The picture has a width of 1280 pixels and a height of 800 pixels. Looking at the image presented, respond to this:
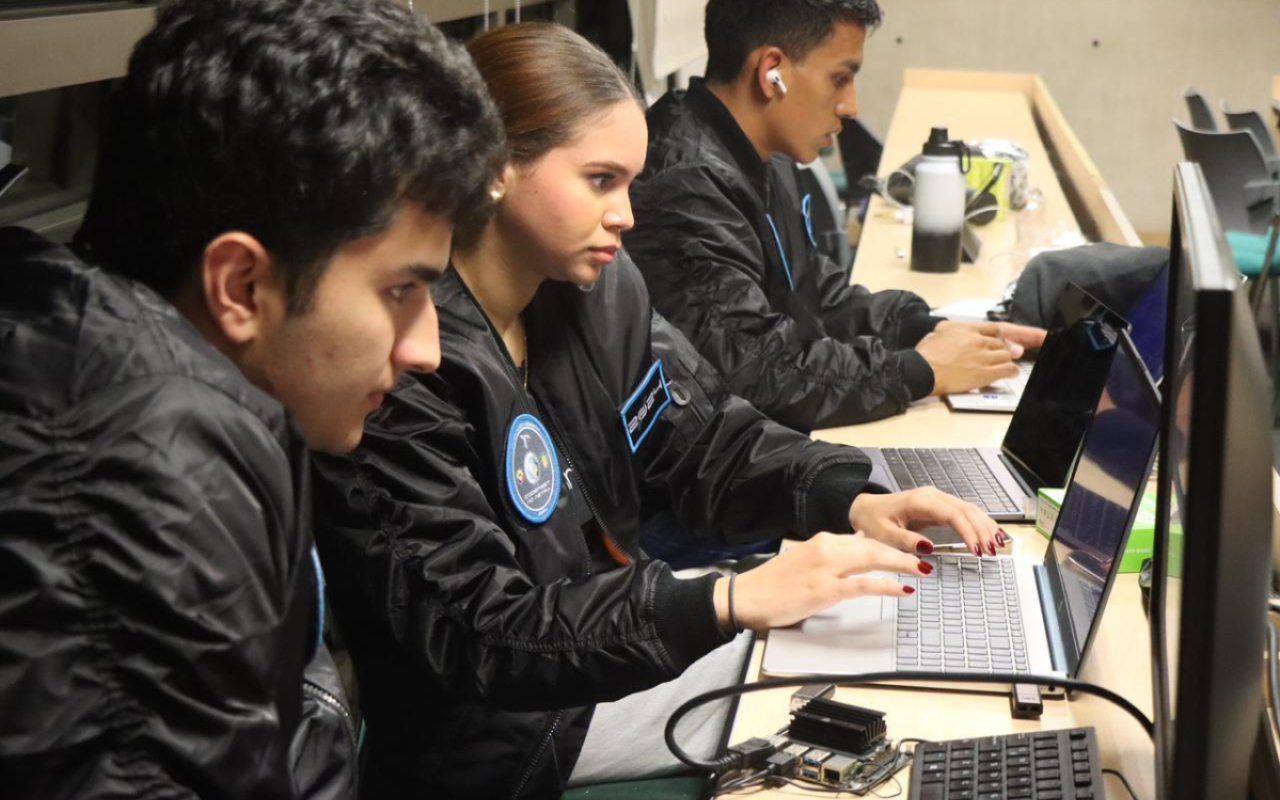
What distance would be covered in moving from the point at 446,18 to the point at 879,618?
163 centimetres

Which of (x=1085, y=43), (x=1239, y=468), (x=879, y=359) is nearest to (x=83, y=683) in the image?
(x=1239, y=468)

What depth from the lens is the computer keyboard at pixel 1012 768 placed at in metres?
0.99

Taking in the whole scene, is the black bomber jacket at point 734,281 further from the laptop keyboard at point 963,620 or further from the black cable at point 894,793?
the black cable at point 894,793

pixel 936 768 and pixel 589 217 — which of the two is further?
pixel 589 217

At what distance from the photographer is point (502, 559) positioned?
4.08 feet

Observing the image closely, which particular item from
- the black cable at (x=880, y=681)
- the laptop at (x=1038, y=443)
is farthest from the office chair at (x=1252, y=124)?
the black cable at (x=880, y=681)

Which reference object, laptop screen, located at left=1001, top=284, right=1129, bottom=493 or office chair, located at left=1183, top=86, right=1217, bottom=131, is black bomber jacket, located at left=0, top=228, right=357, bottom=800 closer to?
laptop screen, located at left=1001, top=284, right=1129, bottom=493

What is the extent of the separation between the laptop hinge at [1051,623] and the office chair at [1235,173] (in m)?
3.30

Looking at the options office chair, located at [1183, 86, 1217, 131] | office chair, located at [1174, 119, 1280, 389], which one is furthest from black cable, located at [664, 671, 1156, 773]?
office chair, located at [1183, 86, 1217, 131]

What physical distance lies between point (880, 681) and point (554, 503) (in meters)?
0.37

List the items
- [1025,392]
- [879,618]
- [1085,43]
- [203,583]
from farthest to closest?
[1085,43] < [1025,392] < [879,618] < [203,583]

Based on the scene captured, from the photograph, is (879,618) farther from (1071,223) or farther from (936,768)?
(1071,223)

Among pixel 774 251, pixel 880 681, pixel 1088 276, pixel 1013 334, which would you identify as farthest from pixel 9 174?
pixel 1088 276

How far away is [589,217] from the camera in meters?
1.48
